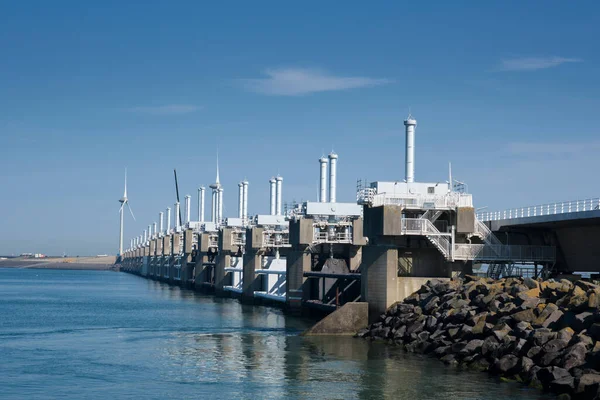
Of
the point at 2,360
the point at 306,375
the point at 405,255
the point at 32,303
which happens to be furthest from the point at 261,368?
the point at 32,303

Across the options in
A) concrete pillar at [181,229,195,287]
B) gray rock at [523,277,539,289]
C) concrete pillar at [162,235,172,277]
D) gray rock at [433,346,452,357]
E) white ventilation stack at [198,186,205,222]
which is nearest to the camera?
gray rock at [433,346,452,357]

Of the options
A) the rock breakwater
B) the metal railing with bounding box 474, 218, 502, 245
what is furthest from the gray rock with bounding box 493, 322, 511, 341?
the metal railing with bounding box 474, 218, 502, 245

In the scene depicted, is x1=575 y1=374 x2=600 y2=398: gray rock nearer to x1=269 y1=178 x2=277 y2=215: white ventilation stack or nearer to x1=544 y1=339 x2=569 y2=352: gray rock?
x1=544 y1=339 x2=569 y2=352: gray rock

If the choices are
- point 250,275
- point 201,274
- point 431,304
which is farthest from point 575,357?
point 201,274

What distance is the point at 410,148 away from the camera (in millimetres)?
51531

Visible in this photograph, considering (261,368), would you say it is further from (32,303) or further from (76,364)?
(32,303)

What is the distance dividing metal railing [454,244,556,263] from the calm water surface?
26.0 ft

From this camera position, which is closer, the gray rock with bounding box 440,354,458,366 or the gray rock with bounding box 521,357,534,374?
the gray rock with bounding box 521,357,534,374

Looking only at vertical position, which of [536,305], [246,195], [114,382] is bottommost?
[114,382]

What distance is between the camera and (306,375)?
3472cm

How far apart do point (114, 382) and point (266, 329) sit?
21.3m

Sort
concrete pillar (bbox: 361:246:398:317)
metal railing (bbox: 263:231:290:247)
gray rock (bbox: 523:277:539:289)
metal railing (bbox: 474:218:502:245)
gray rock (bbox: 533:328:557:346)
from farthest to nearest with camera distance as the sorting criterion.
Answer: metal railing (bbox: 263:231:290:247) → metal railing (bbox: 474:218:502:245) → concrete pillar (bbox: 361:246:398:317) → gray rock (bbox: 523:277:539:289) → gray rock (bbox: 533:328:557:346)

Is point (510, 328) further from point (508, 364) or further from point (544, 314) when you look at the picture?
point (508, 364)

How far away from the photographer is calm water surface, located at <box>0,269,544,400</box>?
102 ft
